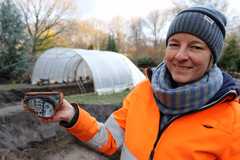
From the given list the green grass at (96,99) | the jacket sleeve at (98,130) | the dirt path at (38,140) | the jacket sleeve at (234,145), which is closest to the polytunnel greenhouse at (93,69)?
the green grass at (96,99)

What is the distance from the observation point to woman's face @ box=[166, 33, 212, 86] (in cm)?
99

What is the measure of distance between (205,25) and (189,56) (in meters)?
0.25

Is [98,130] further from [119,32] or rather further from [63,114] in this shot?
[119,32]

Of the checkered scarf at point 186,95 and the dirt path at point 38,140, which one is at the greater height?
the checkered scarf at point 186,95

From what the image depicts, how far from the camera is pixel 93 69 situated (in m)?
8.77

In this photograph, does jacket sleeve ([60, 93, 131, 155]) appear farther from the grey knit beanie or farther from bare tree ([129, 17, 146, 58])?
bare tree ([129, 17, 146, 58])

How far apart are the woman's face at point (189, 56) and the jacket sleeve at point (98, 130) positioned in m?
0.60

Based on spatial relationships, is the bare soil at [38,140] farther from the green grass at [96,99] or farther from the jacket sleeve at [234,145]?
the jacket sleeve at [234,145]

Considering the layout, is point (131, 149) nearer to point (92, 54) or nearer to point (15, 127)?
point (15, 127)

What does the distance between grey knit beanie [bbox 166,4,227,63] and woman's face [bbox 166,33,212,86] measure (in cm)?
3

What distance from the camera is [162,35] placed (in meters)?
25.6

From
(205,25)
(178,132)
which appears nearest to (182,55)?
(205,25)

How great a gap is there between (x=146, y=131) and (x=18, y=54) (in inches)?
631

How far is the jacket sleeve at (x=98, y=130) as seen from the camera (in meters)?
1.22
